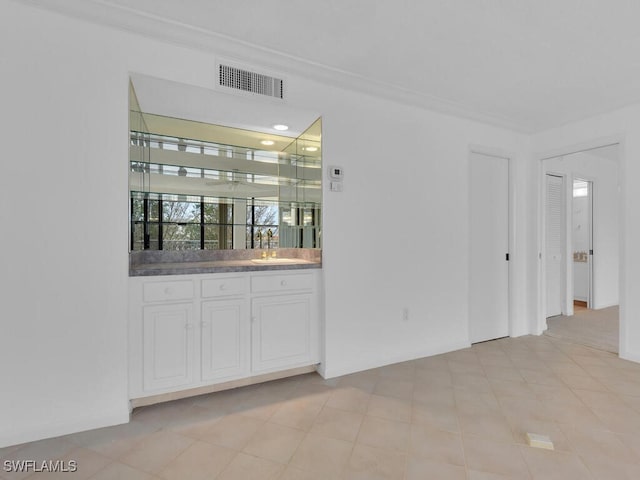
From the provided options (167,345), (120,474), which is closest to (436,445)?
(120,474)

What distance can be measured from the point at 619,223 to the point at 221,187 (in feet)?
12.8

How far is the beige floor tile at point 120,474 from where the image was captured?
158cm

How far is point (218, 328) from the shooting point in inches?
92.2

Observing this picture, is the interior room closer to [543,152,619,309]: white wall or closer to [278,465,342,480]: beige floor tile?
[278,465,342,480]: beige floor tile

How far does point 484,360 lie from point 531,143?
107 inches

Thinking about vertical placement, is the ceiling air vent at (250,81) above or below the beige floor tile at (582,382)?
above

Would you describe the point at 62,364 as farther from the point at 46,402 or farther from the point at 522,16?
the point at 522,16

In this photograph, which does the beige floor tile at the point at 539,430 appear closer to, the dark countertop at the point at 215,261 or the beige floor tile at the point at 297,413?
the beige floor tile at the point at 297,413

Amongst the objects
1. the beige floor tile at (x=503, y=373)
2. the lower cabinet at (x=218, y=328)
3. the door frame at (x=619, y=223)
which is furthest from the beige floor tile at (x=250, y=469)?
the door frame at (x=619, y=223)

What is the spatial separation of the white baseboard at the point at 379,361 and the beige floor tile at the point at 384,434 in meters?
0.63

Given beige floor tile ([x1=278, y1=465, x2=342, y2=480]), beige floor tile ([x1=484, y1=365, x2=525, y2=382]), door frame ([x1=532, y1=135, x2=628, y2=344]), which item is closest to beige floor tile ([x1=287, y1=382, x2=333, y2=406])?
beige floor tile ([x1=278, y1=465, x2=342, y2=480])

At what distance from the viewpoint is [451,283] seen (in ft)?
11.0

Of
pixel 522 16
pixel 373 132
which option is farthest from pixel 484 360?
pixel 522 16

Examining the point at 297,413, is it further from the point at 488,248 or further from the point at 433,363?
the point at 488,248
